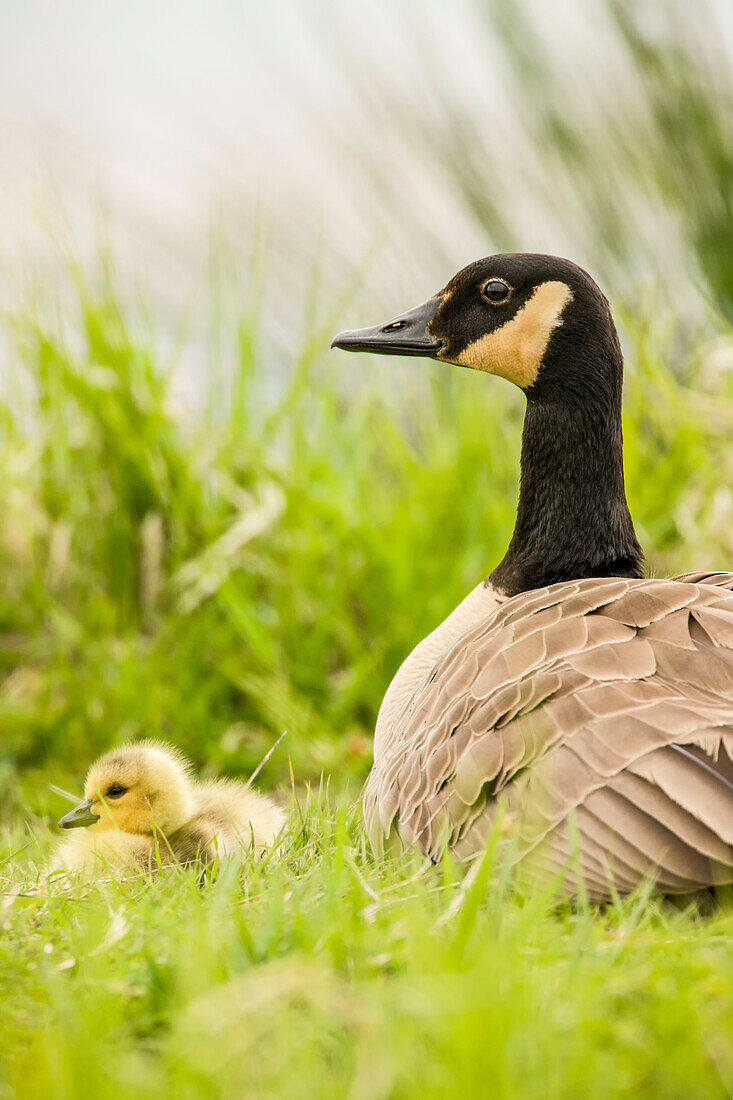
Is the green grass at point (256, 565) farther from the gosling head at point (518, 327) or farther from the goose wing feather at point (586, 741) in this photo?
the gosling head at point (518, 327)

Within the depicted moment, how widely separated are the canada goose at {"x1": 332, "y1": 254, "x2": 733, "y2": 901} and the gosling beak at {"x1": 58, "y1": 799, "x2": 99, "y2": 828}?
0.89 metres

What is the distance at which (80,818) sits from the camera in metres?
3.36

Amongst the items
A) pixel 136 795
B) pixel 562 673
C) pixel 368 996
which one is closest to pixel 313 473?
pixel 136 795

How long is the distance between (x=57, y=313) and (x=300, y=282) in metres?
1.55

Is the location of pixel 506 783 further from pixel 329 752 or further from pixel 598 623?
pixel 329 752

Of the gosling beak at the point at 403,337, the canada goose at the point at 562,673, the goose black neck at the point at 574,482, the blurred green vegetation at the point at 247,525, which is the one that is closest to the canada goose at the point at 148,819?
the canada goose at the point at 562,673

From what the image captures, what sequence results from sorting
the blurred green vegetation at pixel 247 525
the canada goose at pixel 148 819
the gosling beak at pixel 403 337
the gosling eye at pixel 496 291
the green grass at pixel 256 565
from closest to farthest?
the green grass at pixel 256 565 → the canada goose at pixel 148 819 → the gosling eye at pixel 496 291 → the gosling beak at pixel 403 337 → the blurred green vegetation at pixel 247 525

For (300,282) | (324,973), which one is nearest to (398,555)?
(300,282)

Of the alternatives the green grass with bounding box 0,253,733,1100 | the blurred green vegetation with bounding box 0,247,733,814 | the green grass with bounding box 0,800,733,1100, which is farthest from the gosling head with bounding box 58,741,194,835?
the blurred green vegetation with bounding box 0,247,733,814

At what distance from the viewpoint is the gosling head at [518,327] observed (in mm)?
3467

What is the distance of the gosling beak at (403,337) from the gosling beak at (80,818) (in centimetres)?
170

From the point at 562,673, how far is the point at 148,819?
152cm

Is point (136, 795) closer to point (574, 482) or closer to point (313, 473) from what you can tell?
point (574, 482)

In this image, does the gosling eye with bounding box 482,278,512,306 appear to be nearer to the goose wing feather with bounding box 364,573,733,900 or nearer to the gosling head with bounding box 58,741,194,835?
the goose wing feather with bounding box 364,573,733,900
